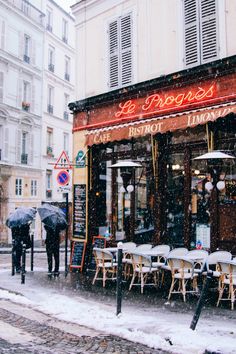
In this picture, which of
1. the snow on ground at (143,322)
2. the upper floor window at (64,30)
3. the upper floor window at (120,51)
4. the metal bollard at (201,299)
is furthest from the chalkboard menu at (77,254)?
the upper floor window at (64,30)

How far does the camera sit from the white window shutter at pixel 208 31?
33.4 feet

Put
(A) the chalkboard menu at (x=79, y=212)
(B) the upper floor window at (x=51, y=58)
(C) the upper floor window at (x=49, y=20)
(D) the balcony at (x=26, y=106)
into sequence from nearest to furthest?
(A) the chalkboard menu at (x=79, y=212) < (D) the balcony at (x=26, y=106) < (C) the upper floor window at (x=49, y=20) < (B) the upper floor window at (x=51, y=58)

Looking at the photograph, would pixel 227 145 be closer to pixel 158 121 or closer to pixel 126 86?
pixel 158 121

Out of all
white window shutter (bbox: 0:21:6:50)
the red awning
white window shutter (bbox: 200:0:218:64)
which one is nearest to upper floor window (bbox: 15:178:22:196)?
white window shutter (bbox: 0:21:6:50)

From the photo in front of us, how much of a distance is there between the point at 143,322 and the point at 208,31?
6.62 metres

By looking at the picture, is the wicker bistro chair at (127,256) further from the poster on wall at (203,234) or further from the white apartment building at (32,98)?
the white apartment building at (32,98)

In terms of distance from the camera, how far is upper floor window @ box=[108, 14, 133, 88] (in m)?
12.3

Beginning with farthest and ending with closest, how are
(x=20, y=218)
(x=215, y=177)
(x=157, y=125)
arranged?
(x=20, y=218)
(x=157, y=125)
(x=215, y=177)

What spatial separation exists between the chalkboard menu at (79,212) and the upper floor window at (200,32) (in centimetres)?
458

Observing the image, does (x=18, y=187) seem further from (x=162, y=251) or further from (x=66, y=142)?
(x=162, y=251)

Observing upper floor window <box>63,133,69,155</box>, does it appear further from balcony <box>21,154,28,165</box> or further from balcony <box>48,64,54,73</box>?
balcony <box>21,154,28,165</box>

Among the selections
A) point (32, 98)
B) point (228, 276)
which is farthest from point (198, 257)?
point (32, 98)

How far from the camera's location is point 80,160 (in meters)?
12.9

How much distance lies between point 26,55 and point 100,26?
697 inches
